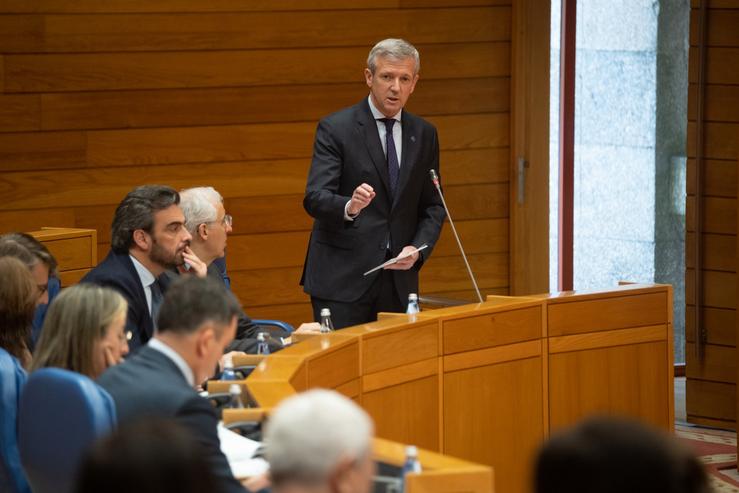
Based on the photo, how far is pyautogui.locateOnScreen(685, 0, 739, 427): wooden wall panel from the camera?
5922 millimetres

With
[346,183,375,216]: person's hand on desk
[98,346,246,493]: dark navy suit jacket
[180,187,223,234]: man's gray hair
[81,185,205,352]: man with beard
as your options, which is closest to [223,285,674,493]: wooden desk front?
[346,183,375,216]: person's hand on desk

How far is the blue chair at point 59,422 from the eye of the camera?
2404mm

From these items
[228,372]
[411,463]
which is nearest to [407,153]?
[228,372]

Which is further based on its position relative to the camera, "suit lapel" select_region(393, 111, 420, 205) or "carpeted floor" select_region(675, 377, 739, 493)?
"carpeted floor" select_region(675, 377, 739, 493)

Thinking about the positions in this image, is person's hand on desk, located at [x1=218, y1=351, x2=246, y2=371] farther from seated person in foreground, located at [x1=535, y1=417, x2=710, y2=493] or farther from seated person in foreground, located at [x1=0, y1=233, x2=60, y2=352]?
seated person in foreground, located at [x1=535, y1=417, x2=710, y2=493]

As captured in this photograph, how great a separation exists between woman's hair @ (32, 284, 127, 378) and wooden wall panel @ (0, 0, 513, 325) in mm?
3012

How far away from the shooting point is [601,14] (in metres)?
6.76

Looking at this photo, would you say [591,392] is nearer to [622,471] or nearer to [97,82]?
[97,82]

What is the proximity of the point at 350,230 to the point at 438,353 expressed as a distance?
0.68m

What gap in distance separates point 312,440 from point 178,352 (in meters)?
0.96

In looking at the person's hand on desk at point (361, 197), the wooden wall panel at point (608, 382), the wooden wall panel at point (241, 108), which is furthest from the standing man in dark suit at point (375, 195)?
the wooden wall panel at point (241, 108)

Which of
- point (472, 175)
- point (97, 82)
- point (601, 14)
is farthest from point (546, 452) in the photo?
point (601, 14)

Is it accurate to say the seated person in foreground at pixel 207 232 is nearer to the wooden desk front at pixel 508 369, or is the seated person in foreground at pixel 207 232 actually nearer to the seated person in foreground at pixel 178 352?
the wooden desk front at pixel 508 369

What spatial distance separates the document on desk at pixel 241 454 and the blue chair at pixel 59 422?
0.30 metres
